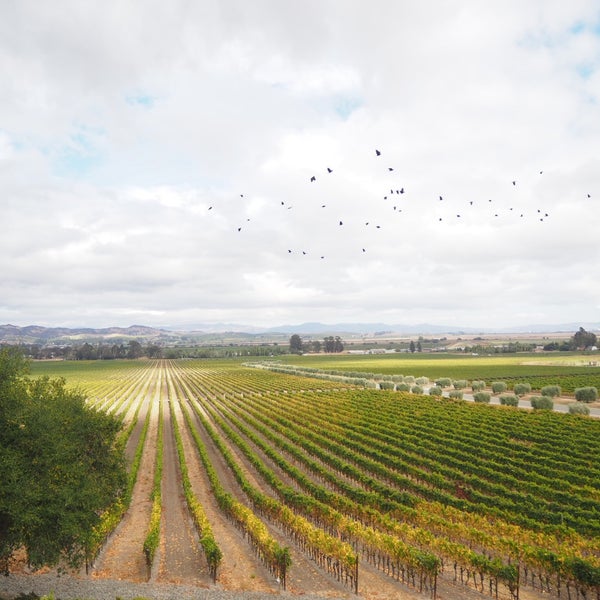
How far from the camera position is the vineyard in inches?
803

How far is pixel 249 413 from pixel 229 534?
42106 millimetres

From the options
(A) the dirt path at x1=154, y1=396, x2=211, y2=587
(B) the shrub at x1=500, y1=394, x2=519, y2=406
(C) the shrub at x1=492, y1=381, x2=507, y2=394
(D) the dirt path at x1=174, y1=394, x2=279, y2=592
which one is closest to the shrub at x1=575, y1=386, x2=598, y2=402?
(B) the shrub at x1=500, y1=394, x2=519, y2=406

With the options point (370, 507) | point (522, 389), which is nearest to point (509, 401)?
point (522, 389)

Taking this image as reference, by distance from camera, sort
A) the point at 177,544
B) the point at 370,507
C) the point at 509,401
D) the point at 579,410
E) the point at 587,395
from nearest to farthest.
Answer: the point at 177,544 < the point at 370,507 < the point at 579,410 < the point at 509,401 < the point at 587,395

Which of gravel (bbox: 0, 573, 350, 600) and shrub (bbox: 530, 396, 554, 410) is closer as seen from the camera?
gravel (bbox: 0, 573, 350, 600)

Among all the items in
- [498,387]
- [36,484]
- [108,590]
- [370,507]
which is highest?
[36,484]

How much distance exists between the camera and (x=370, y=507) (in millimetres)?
28984

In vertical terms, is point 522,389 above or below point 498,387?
below

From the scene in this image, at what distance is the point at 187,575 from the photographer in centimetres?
2155

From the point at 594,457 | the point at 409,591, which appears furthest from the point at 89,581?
the point at 594,457

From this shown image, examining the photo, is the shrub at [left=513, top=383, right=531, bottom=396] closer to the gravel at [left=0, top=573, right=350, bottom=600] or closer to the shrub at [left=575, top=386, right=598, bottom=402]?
the shrub at [left=575, top=386, right=598, bottom=402]

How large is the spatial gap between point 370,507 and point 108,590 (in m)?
16.1

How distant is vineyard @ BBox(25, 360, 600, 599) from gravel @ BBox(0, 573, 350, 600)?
1.12 meters

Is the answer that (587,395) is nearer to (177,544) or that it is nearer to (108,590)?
(177,544)
